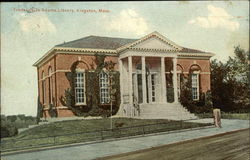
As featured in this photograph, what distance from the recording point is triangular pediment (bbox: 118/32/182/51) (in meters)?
5.80

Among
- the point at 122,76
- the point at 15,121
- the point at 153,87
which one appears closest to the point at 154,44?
the point at 122,76

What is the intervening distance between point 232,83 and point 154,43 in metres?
2.10

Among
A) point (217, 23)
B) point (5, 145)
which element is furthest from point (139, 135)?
point (217, 23)

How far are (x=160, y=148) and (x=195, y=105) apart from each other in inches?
54.4

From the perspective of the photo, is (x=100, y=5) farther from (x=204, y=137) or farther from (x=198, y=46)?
(x=204, y=137)

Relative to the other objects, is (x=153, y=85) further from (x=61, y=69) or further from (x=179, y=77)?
(x=61, y=69)

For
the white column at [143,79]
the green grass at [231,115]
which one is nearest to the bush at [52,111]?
the white column at [143,79]

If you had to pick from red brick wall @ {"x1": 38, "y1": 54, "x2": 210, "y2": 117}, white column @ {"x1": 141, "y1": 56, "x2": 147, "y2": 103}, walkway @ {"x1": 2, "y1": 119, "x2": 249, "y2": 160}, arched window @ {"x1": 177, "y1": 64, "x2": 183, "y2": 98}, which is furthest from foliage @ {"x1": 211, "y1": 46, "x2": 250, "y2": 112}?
red brick wall @ {"x1": 38, "y1": 54, "x2": 210, "y2": 117}

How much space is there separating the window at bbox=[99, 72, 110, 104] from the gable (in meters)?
0.87

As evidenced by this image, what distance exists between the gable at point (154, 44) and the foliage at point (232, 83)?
118cm

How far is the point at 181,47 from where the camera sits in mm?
6172

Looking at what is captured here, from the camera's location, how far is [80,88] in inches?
229

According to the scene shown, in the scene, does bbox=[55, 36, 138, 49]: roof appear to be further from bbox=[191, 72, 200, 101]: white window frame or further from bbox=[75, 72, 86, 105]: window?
bbox=[191, 72, 200, 101]: white window frame

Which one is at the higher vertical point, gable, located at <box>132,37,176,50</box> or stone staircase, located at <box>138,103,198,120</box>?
gable, located at <box>132,37,176,50</box>
